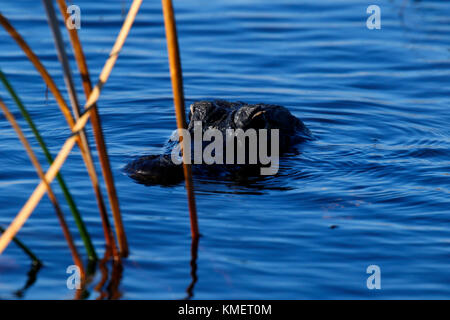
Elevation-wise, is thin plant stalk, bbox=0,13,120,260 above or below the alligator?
below

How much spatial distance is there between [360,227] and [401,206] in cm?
66

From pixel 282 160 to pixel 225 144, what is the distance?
0.70m

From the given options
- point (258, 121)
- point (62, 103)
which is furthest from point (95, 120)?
point (258, 121)

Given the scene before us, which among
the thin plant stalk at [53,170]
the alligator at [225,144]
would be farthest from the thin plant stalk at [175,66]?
the alligator at [225,144]

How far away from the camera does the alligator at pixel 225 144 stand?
23.0 ft

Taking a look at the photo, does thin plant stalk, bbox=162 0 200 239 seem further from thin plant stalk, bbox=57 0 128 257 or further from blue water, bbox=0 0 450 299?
blue water, bbox=0 0 450 299

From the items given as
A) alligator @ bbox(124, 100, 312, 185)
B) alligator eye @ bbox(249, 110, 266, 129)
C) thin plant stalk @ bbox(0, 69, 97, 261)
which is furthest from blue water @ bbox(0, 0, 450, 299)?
alligator eye @ bbox(249, 110, 266, 129)

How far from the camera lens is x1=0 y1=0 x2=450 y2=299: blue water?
5.32 m

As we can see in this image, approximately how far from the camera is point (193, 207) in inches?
203

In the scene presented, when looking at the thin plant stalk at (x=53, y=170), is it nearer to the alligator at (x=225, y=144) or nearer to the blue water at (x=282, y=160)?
the blue water at (x=282, y=160)

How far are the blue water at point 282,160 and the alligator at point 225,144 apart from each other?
17cm

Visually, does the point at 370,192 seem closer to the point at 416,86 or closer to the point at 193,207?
the point at 193,207

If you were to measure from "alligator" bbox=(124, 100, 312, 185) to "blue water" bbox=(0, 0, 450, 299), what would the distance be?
0.55ft
